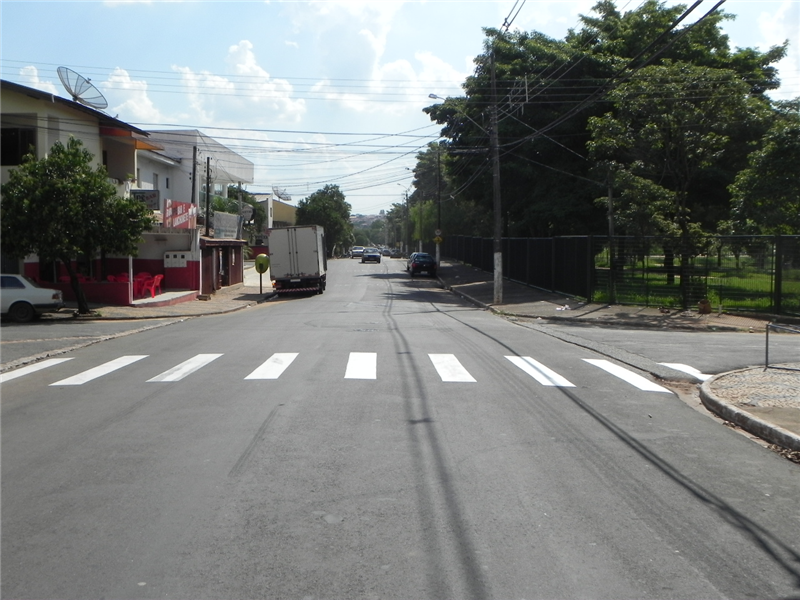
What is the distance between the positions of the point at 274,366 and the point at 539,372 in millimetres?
4630

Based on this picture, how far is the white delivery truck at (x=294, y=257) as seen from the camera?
3869cm

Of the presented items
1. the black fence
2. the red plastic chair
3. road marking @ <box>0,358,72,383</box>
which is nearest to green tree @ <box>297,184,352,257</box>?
the red plastic chair

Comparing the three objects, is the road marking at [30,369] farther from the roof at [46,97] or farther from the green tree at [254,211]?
the green tree at [254,211]

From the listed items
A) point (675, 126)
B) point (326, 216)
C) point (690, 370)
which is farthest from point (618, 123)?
point (326, 216)

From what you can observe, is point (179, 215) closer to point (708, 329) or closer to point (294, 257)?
point (294, 257)

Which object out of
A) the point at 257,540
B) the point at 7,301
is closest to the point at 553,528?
the point at 257,540

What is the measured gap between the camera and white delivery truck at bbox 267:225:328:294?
127 ft

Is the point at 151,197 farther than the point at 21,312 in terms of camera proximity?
Yes

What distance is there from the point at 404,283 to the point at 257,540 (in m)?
44.3

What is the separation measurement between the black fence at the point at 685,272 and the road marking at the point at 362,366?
47.0 feet

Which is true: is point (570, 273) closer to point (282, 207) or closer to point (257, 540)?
point (257, 540)

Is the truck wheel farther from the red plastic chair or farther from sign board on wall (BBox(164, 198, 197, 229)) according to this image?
sign board on wall (BBox(164, 198, 197, 229))

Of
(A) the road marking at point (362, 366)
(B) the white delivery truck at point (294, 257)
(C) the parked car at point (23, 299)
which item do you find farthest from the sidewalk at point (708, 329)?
(C) the parked car at point (23, 299)

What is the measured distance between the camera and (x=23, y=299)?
24.6 metres
